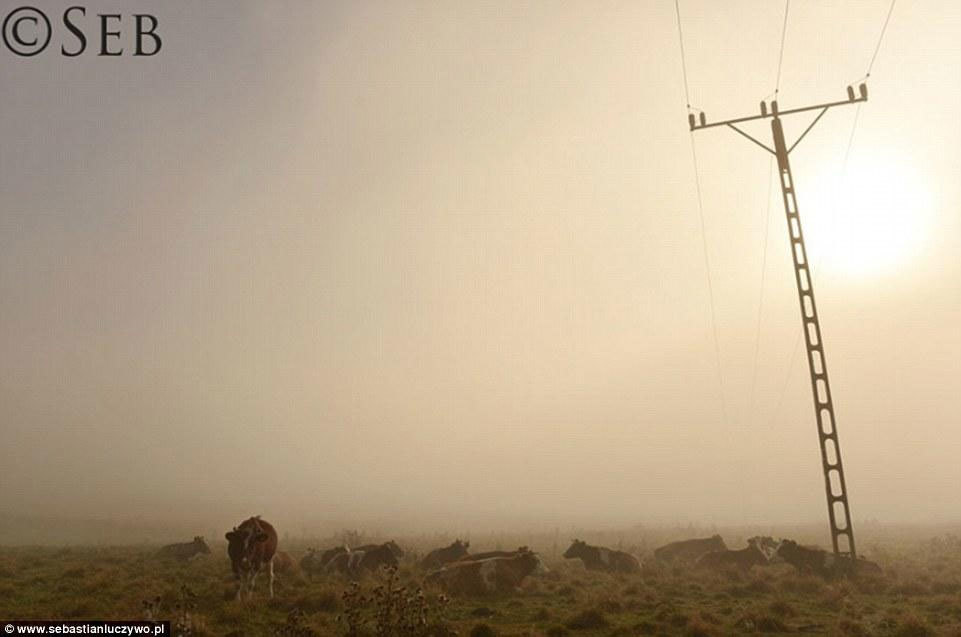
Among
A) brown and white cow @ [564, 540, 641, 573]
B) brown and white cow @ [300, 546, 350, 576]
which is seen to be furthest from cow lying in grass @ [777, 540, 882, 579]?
brown and white cow @ [300, 546, 350, 576]

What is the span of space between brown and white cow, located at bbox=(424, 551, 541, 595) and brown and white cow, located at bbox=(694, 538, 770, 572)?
29.6 ft

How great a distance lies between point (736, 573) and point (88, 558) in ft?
101

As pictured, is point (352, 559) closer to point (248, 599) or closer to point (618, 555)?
point (248, 599)

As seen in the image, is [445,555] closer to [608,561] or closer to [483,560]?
[608,561]

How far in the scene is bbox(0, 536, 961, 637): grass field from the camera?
597 inches

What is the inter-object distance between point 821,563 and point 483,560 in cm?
1234

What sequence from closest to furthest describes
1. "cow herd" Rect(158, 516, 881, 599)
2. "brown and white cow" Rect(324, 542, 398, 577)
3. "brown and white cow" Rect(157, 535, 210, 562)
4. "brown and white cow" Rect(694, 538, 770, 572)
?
"cow herd" Rect(158, 516, 881, 599) < "brown and white cow" Rect(694, 538, 770, 572) < "brown and white cow" Rect(324, 542, 398, 577) < "brown and white cow" Rect(157, 535, 210, 562)

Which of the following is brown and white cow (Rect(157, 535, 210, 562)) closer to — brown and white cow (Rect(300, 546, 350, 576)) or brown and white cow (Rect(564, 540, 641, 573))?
brown and white cow (Rect(300, 546, 350, 576))

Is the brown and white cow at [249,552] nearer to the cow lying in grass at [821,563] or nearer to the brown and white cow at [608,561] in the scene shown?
the brown and white cow at [608,561]

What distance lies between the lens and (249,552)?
20.3m

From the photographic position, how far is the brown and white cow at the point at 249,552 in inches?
791

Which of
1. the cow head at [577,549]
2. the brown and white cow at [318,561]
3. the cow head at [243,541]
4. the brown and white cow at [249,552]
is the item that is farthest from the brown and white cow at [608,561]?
the cow head at [243,541]

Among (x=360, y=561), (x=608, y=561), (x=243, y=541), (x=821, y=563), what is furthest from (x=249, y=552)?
(x=821, y=563)

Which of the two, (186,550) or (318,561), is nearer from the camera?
(318,561)
